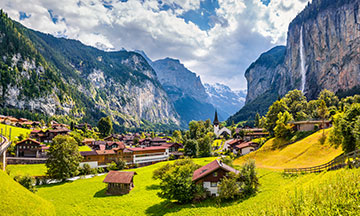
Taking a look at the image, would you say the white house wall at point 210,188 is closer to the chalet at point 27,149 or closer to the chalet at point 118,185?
the chalet at point 118,185

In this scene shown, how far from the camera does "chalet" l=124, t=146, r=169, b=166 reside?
8646 centimetres

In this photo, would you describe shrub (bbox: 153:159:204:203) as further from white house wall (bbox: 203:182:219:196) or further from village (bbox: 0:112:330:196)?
village (bbox: 0:112:330:196)

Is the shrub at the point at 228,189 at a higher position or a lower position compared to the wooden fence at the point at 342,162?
lower

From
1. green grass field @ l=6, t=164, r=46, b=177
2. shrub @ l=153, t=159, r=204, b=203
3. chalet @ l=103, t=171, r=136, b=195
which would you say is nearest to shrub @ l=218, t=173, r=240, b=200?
shrub @ l=153, t=159, r=204, b=203

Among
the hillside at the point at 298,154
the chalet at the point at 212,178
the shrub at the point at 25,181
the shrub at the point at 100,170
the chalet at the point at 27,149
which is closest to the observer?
the chalet at the point at 212,178

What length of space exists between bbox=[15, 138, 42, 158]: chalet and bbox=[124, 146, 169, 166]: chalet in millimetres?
30433

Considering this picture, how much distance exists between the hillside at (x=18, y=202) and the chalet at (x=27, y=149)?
167 feet

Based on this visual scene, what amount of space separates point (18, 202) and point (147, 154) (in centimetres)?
6275

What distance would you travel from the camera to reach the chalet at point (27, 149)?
75.5 m

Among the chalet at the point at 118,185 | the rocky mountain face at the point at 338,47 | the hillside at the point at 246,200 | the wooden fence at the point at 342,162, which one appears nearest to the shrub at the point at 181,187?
the hillside at the point at 246,200

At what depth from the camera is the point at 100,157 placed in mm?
78875

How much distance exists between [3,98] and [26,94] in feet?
64.9

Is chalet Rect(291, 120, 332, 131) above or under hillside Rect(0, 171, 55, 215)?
above

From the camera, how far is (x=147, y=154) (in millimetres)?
91312
